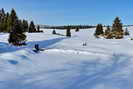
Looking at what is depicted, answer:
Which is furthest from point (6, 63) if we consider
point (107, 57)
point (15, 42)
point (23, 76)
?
point (15, 42)

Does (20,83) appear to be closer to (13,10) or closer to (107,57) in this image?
(107,57)

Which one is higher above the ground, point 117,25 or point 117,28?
point 117,25

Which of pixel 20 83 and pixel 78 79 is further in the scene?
pixel 78 79

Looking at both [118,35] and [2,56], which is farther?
[118,35]

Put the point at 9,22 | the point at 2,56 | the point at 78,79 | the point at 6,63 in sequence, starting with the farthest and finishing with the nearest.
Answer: the point at 9,22 < the point at 2,56 < the point at 6,63 < the point at 78,79

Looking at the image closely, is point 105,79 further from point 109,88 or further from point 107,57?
point 107,57

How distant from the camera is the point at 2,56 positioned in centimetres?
1195

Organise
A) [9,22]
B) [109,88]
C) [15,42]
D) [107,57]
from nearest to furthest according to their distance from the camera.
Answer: [109,88], [107,57], [15,42], [9,22]

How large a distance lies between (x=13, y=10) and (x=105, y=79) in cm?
6156

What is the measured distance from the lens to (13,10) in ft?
219

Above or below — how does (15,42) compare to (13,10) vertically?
below

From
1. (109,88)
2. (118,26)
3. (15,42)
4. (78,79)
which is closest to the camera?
(109,88)

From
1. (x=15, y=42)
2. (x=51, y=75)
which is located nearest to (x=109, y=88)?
(x=51, y=75)

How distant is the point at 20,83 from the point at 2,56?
4.58 metres
